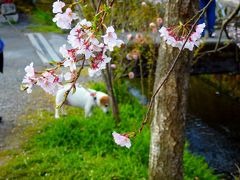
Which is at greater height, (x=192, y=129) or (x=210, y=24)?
(x=210, y=24)

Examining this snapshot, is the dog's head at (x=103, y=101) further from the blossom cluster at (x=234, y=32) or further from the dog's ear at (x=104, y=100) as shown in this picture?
the blossom cluster at (x=234, y=32)

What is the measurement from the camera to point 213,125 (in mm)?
8328

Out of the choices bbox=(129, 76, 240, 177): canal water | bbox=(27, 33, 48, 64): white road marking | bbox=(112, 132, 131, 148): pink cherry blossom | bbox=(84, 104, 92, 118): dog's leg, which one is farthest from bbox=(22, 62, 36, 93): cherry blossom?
bbox=(27, 33, 48, 64): white road marking

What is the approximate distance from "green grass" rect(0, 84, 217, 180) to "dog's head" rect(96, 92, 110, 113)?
0.14 meters

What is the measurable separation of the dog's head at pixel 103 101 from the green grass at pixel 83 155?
0.47 ft

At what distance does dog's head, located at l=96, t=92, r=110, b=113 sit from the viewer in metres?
6.11

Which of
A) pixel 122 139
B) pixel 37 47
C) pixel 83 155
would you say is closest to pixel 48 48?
pixel 37 47

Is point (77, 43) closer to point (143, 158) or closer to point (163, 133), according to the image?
point (163, 133)

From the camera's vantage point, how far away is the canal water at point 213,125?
21.9ft

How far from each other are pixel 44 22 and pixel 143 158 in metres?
9.44

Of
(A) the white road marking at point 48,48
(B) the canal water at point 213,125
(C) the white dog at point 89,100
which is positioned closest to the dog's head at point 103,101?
(C) the white dog at point 89,100

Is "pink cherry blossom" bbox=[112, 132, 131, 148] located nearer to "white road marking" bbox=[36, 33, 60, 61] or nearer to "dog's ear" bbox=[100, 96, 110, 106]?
"dog's ear" bbox=[100, 96, 110, 106]


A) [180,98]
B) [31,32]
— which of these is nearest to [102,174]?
[180,98]

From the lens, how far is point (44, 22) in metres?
13.9
